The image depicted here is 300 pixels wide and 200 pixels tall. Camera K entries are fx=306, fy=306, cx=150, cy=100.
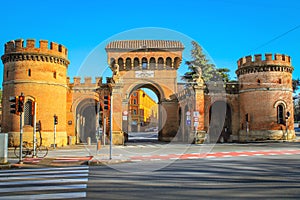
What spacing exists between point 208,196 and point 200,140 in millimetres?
22763

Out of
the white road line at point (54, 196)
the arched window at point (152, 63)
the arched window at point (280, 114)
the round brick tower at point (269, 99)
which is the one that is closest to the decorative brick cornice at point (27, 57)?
the arched window at point (152, 63)

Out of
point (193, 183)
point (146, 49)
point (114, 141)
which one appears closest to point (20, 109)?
point (193, 183)

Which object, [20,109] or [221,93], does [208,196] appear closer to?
[20,109]

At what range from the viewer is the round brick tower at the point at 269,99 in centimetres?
3128

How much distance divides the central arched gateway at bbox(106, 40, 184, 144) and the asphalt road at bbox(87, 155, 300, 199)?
2789 centimetres

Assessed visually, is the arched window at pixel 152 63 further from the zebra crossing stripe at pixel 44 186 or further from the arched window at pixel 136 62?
the zebra crossing stripe at pixel 44 186

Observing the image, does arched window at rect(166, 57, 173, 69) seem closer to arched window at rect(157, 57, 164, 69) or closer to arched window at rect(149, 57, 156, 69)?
arched window at rect(157, 57, 164, 69)

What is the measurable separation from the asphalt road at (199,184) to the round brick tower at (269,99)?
21188 millimetres

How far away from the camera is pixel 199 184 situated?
336 inches

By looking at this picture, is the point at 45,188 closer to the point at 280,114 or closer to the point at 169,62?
the point at 280,114

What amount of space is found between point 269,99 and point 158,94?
15145 mm

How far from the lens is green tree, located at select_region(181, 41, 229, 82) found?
51.7m

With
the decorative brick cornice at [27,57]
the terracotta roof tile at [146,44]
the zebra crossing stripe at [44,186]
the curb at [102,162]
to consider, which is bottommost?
the curb at [102,162]

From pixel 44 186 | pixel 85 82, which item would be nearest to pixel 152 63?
pixel 85 82
